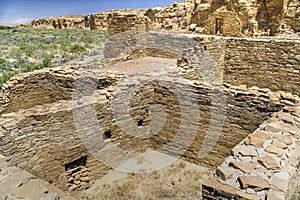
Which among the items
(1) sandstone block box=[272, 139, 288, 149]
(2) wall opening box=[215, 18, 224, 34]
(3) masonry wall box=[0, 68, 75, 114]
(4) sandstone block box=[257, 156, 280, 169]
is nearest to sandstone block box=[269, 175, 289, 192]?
(4) sandstone block box=[257, 156, 280, 169]

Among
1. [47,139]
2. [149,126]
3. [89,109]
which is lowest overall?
[149,126]

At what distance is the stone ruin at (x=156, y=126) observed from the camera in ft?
9.87

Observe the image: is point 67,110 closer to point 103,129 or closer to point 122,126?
point 103,129

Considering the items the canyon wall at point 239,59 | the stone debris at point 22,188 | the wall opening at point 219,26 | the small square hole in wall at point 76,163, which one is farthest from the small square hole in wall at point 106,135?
the wall opening at point 219,26

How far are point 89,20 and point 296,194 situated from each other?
159 feet

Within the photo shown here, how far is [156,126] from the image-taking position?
5828 mm

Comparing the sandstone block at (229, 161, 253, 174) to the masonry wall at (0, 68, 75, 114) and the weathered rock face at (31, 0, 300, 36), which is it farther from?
the weathered rock face at (31, 0, 300, 36)

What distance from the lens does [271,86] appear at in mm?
8195

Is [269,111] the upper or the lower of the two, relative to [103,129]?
upper

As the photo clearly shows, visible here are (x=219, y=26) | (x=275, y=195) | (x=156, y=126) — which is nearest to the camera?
(x=275, y=195)

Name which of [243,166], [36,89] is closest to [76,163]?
[36,89]

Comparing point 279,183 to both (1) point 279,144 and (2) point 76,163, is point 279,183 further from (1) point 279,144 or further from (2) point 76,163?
(2) point 76,163

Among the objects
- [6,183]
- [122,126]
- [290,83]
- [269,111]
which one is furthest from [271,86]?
[6,183]

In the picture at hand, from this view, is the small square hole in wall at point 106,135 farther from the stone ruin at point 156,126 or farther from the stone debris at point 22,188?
the stone debris at point 22,188
